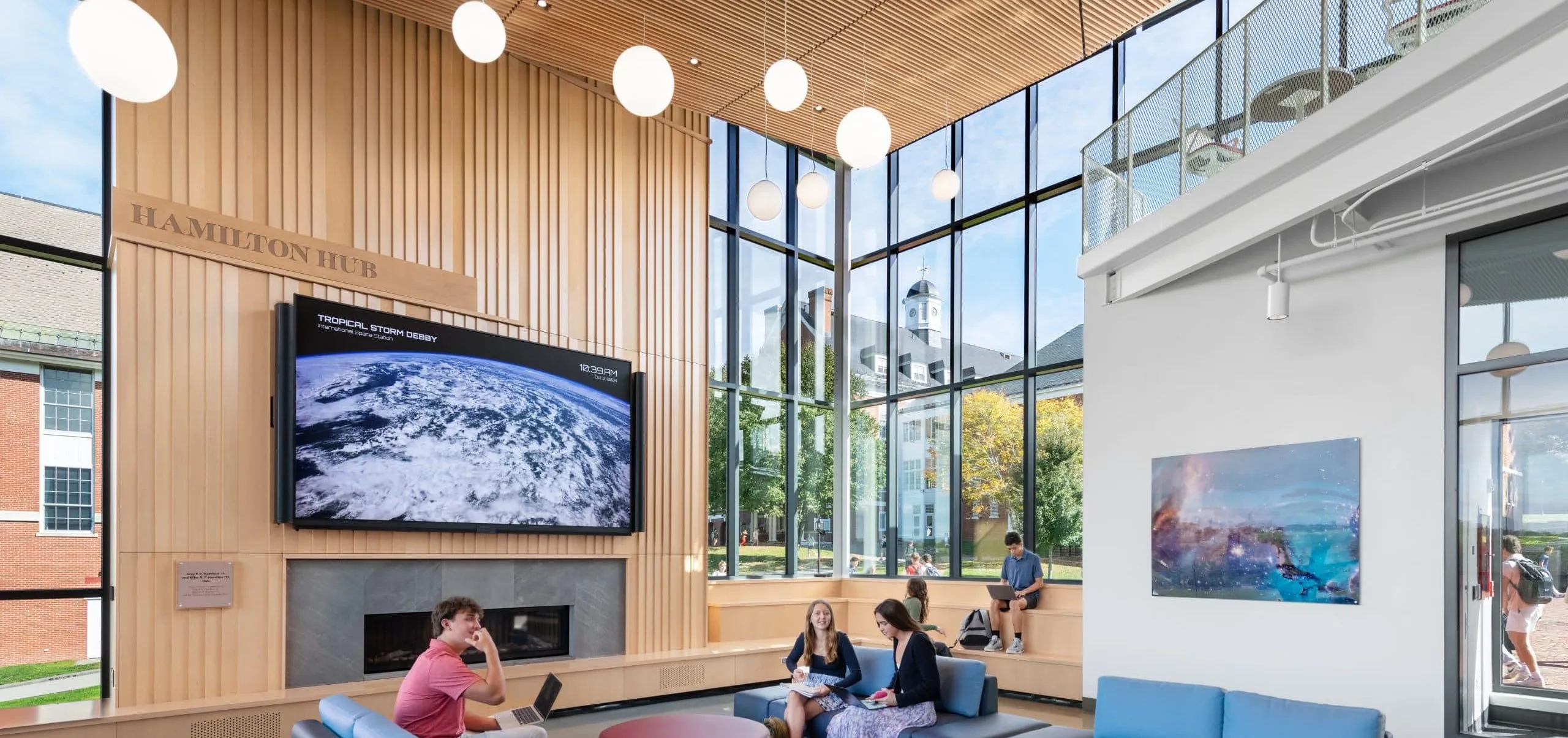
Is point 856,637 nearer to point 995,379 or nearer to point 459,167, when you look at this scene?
point 995,379

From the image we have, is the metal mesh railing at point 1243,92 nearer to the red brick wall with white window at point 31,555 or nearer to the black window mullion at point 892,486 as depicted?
the black window mullion at point 892,486

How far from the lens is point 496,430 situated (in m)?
8.30

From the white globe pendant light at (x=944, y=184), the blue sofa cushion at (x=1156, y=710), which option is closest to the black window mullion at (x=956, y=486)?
the white globe pendant light at (x=944, y=184)

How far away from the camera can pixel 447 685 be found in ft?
15.4

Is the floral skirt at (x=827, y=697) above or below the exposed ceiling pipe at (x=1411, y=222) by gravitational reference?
below

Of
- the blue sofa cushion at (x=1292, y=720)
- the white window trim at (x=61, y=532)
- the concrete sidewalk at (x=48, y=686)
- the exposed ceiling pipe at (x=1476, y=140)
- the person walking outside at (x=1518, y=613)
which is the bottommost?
the concrete sidewalk at (x=48, y=686)

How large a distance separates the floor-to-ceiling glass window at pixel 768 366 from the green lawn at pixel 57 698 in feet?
18.4

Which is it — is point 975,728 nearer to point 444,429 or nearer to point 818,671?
point 818,671

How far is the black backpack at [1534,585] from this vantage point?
525 centimetres

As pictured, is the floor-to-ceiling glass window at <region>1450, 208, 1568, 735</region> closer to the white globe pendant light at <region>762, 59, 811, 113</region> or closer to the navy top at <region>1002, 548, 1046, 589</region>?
the white globe pendant light at <region>762, 59, 811, 113</region>

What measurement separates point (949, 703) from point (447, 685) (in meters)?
3.11

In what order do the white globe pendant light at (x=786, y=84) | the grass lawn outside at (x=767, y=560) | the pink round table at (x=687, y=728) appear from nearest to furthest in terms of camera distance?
the white globe pendant light at (x=786, y=84)
the pink round table at (x=687, y=728)
the grass lawn outside at (x=767, y=560)

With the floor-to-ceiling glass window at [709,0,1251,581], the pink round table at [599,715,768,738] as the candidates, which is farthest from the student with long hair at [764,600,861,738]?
the floor-to-ceiling glass window at [709,0,1251,581]

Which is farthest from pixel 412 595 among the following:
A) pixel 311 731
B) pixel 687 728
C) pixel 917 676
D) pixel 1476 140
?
pixel 1476 140
